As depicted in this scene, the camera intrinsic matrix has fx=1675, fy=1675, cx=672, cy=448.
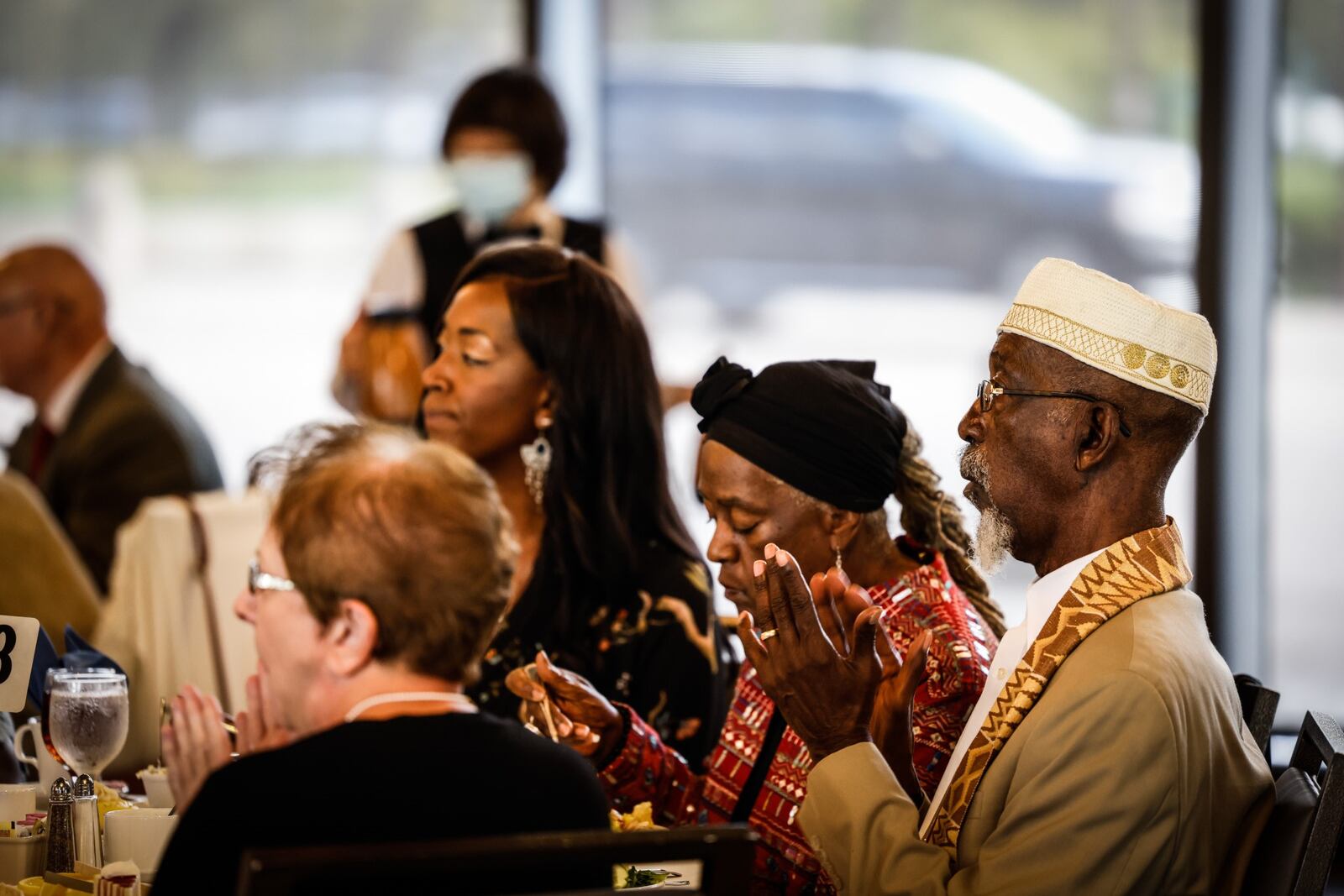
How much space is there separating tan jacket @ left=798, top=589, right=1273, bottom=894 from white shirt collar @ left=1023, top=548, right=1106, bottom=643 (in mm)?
94

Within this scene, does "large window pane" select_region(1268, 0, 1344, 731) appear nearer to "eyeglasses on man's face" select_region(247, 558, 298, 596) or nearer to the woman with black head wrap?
the woman with black head wrap

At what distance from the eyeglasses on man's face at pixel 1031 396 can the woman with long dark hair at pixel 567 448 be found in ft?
3.12

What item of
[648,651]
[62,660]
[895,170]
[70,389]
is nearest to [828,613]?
[648,651]

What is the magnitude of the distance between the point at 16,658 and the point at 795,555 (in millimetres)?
1203

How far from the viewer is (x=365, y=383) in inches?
181

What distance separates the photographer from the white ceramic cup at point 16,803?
2510 millimetres

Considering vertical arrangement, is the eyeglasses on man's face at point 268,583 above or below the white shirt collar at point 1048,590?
above

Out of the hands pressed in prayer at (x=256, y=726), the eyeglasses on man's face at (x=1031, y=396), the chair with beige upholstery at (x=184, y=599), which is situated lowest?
the chair with beige upholstery at (x=184, y=599)

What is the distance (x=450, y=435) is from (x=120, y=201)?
3.58 metres

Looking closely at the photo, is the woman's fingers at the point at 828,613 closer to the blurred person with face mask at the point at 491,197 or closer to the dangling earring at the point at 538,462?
the dangling earring at the point at 538,462

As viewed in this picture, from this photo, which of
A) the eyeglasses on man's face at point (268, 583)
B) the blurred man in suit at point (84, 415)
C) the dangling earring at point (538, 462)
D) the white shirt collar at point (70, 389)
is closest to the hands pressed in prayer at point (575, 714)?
the dangling earring at point (538, 462)

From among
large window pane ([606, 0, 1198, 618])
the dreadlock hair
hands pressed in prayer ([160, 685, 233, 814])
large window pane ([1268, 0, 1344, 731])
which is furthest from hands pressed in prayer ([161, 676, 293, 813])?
large window pane ([1268, 0, 1344, 731])

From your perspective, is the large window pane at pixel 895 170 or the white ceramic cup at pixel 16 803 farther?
the large window pane at pixel 895 170

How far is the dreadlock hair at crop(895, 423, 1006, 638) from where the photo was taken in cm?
290
